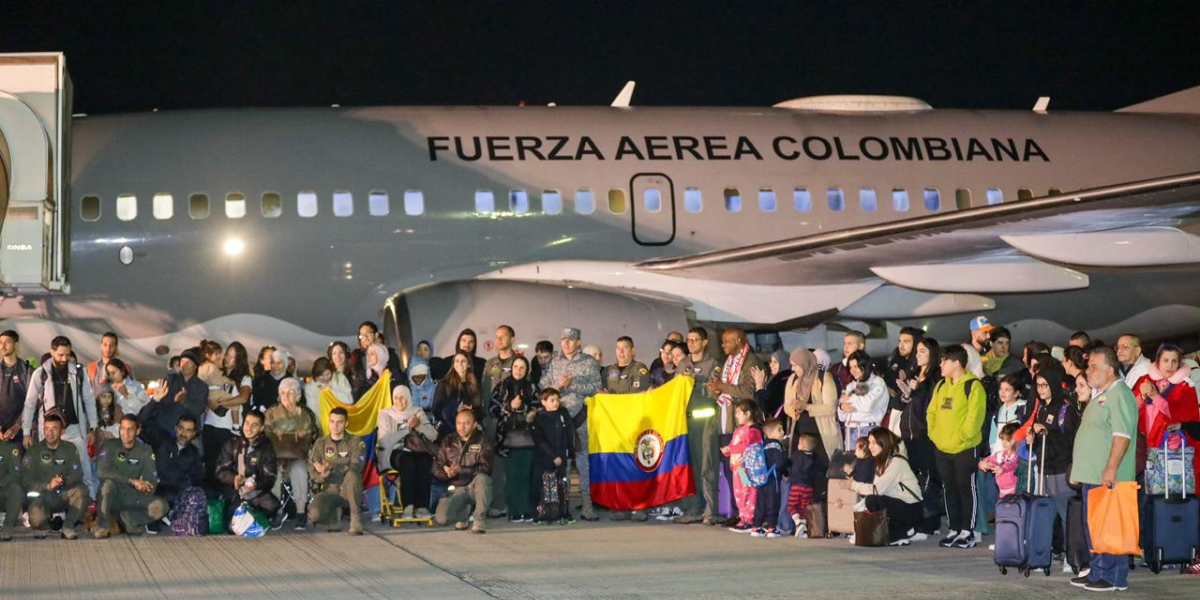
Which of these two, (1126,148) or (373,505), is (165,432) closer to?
(373,505)

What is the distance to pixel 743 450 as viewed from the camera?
1243cm

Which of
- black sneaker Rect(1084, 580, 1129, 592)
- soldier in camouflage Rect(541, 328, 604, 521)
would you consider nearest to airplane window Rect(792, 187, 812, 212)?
soldier in camouflage Rect(541, 328, 604, 521)

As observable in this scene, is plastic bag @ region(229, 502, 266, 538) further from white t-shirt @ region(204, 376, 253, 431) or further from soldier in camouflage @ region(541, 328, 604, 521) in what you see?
soldier in camouflage @ region(541, 328, 604, 521)

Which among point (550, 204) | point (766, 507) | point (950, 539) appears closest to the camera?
point (950, 539)

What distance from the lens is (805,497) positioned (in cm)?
1199

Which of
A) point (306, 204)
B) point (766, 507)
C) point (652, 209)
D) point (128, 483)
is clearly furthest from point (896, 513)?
point (306, 204)

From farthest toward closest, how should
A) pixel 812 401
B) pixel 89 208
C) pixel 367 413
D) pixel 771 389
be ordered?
pixel 89 208, pixel 367 413, pixel 771 389, pixel 812 401

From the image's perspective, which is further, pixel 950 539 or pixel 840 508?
pixel 840 508

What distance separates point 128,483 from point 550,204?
7188 millimetres

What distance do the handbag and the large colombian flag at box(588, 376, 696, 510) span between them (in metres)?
2.48

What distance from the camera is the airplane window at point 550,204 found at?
18.0m

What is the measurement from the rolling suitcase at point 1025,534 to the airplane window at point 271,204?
34.4 feet

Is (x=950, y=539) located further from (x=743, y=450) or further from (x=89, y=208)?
(x=89, y=208)

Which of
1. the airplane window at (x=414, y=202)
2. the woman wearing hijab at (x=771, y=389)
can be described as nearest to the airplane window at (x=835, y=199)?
the airplane window at (x=414, y=202)
